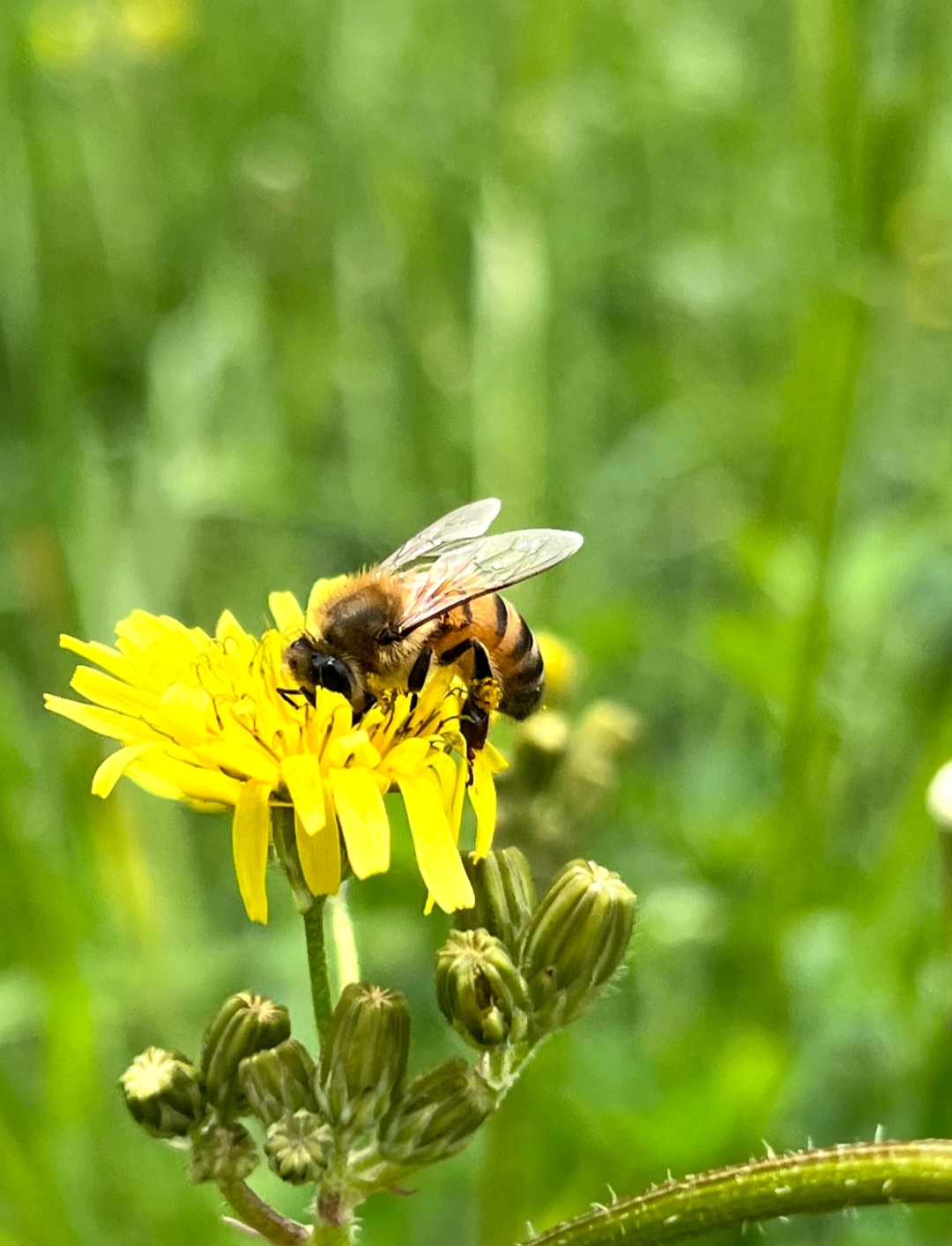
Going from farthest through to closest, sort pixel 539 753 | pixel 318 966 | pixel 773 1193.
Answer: pixel 539 753 → pixel 318 966 → pixel 773 1193

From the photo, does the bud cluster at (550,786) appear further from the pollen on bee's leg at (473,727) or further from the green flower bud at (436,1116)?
the green flower bud at (436,1116)

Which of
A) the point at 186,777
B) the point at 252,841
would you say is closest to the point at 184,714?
the point at 186,777

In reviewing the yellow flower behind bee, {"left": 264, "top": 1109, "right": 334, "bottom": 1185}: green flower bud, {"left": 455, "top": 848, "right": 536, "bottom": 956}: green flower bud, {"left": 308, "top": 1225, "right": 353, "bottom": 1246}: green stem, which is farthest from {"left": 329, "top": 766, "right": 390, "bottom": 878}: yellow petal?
{"left": 308, "top": 1225, "right": 353, "bottom": 1246}: green stem

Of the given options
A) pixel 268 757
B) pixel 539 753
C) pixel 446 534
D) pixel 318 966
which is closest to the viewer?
pixel 318 966

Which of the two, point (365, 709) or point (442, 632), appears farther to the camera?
point (442, 632)

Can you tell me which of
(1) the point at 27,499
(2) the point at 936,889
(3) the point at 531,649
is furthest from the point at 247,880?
(1) the point at 27,499

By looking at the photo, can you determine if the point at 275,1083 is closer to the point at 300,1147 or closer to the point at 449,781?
the point at 300,1147
